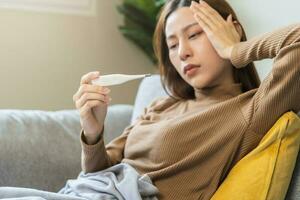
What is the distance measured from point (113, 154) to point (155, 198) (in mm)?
270

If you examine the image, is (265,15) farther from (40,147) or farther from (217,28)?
(40,147)

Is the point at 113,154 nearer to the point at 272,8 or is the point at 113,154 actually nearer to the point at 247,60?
the point at 247,60

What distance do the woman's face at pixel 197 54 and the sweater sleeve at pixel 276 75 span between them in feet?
0.38

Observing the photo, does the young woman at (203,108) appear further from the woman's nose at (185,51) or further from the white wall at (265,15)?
the white wall at (265,15)

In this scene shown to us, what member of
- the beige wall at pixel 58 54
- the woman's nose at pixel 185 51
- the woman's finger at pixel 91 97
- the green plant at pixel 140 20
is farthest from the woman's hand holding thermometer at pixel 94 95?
the green plant at pixel 140 20

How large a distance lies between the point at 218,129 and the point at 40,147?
2.21ft

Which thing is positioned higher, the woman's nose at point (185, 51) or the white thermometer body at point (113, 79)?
the woman's nose at point (185, 51)

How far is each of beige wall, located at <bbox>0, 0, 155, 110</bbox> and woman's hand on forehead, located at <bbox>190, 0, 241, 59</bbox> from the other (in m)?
1.09

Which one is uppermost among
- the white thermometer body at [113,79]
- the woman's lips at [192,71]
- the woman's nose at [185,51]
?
the woman's nose at [185,51]

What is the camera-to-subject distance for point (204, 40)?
43.1 inches

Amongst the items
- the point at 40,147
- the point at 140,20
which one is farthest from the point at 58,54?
the point at 40,147

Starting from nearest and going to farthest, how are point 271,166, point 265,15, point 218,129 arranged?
point 271,166
point 218,129
point 265,15

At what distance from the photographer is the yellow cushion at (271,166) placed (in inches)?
35.5

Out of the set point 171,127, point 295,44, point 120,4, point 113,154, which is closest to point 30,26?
point 120,4
